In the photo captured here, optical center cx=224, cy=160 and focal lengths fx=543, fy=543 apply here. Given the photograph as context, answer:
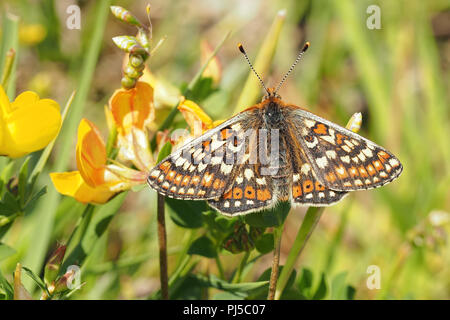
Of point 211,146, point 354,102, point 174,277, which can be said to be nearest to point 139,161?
point 211,146

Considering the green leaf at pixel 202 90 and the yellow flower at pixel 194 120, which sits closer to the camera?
the yellow flower at pixel 194 120

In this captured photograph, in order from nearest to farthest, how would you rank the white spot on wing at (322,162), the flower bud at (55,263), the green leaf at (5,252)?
the flower bud at (55,263), the green leaf at (5,252), the white spot on wing at (322,162)

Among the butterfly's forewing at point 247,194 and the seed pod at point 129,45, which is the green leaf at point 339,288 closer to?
the butterfly's forewing at point 247,194

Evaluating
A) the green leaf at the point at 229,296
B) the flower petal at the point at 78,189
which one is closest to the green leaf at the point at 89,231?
the flower petal at the point at 78,189

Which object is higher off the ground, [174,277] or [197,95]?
[197,95]

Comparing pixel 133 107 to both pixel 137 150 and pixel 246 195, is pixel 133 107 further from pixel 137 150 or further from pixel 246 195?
pixel 246 195

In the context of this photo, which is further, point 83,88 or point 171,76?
point 171,76
